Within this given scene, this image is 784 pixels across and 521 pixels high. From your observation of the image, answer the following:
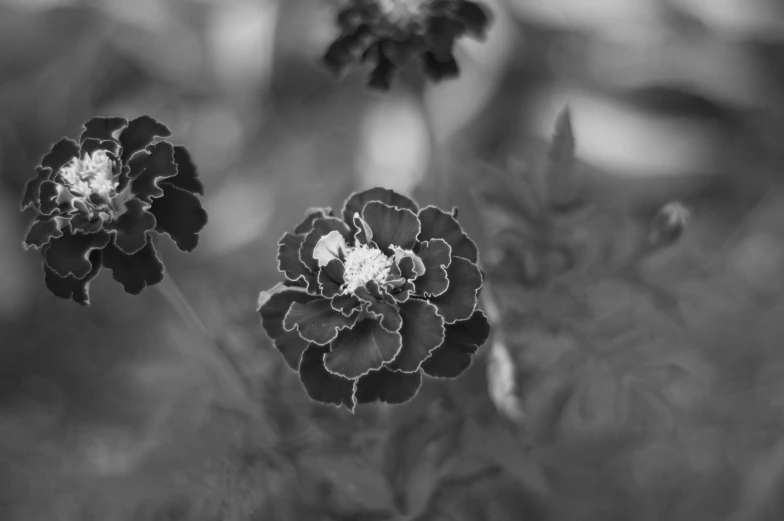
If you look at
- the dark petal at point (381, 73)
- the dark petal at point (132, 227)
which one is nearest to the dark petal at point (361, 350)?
the dark petal at point (132, 227)

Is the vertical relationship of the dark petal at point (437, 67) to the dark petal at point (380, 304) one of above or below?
above

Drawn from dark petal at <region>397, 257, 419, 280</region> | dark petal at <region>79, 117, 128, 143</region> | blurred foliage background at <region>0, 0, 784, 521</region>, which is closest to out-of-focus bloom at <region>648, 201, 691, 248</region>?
blurred foliage background at <region>0, 0, 784, 521</region>

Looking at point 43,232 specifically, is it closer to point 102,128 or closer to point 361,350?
point 102,128

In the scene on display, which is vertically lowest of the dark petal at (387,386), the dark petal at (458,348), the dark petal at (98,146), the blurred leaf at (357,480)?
the blurred leaf at (357,480)

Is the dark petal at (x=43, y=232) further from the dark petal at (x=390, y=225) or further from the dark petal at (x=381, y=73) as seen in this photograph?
the dark petal at (x=381, y=73)

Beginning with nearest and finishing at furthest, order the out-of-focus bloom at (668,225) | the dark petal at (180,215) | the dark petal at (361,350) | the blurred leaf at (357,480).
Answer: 1. the dark petal at (361,350)
2. the dark petal at (180,215)
3. the blurred leaf at (357,480)
4. the out-of-focus bloom at (668,225)

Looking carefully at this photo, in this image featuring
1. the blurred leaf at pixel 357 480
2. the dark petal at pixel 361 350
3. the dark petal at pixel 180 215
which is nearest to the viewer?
the dark petal at pixel 361 350

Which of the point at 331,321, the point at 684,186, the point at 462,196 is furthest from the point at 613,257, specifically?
the point at 684,186

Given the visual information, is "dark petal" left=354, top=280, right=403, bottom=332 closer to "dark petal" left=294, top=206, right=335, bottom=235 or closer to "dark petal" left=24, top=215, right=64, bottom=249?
"dark petal" left=294, top=206, right=335, bottom=235

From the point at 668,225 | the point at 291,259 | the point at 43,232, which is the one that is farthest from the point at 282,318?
the point at 668,225
